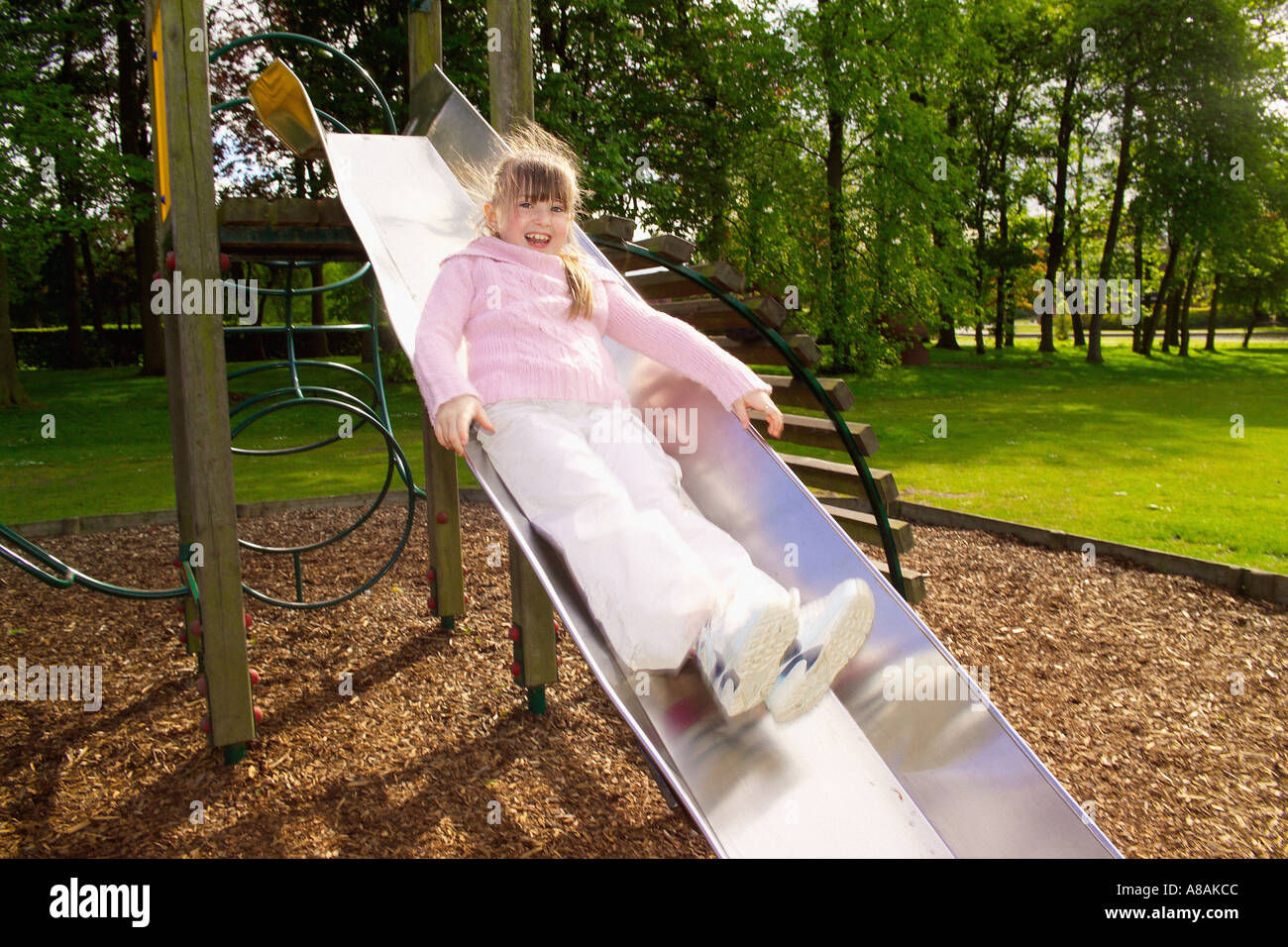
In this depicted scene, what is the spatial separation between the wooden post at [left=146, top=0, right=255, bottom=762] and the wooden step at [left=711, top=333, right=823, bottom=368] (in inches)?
70.1

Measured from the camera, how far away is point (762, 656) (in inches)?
83.0

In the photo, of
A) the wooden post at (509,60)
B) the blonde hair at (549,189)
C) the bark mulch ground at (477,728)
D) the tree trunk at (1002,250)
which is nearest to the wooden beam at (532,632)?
the bark mulch ground at (477,728)

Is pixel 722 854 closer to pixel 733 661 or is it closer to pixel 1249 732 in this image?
pixel 733 661

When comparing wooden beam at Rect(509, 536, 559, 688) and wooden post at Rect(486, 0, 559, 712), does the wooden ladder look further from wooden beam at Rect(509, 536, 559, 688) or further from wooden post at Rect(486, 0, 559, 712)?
wooden beam at Rect(509, 536, 559, 688)

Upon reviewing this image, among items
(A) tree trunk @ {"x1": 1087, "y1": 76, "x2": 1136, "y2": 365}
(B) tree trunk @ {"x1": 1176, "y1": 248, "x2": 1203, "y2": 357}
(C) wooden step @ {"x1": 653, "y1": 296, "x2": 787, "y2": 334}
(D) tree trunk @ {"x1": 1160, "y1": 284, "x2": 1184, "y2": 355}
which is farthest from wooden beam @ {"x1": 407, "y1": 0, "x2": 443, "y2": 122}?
(D) tree trunk @ {"x1": 1160, "y1": 284, "x2": 1184, "y2": 355}

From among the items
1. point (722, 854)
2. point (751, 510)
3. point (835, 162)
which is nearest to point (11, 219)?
point (835, 162)

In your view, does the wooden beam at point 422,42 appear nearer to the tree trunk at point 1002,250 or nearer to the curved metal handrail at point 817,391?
the curved metal handrail at point 817,391

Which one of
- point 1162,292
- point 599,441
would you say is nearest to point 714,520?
point 599,441

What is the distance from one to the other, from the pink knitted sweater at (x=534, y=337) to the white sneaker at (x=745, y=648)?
0.86 meters

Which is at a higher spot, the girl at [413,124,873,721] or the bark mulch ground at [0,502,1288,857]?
the girl at [413,124,873,721]

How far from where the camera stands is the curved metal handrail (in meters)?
3.13

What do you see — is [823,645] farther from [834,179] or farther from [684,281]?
[834,179]

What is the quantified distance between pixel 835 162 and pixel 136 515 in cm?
1430

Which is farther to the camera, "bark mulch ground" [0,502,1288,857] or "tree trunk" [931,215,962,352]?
"tree trunk" [931,215,962,352]
